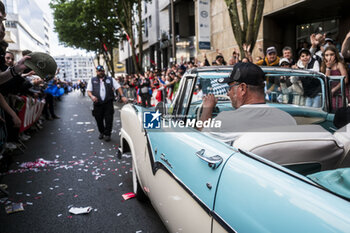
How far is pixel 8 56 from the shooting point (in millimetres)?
5160

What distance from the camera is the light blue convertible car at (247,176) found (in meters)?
1.04

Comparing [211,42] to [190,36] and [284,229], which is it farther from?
[284,229]

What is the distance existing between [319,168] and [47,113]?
38.1ft

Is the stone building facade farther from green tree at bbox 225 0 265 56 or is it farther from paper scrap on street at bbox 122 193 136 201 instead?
paper scrap on street at bbox 122 193 136 201

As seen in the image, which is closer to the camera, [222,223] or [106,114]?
[222,223]

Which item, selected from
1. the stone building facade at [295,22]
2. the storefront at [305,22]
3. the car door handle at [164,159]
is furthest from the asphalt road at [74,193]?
the storefront at [305,22]

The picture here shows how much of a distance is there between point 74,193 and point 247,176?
300 cm

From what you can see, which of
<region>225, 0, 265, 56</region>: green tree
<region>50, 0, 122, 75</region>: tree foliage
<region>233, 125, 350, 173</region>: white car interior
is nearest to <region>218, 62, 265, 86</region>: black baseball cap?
<region>233, 125, 350, 173</region>: white car interior

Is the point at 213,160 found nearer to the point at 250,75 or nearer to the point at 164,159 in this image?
the point at 164,159

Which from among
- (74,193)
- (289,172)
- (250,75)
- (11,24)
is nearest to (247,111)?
(250,75)

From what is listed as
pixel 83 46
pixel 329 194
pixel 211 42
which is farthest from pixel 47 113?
pixel 83 46

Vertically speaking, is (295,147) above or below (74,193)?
above

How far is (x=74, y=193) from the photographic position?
12.1 feet

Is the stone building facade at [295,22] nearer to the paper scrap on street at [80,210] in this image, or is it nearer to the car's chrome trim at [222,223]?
the paper scrap on street at [80,210]
